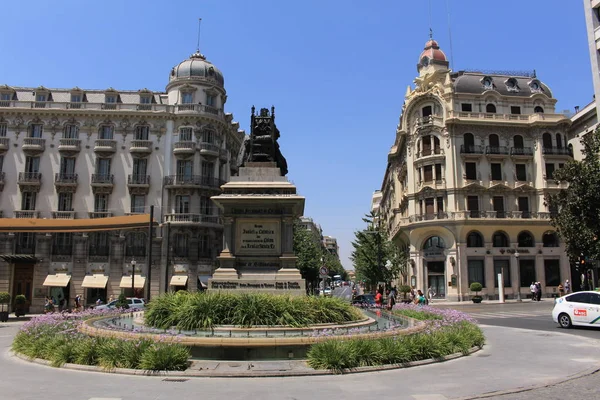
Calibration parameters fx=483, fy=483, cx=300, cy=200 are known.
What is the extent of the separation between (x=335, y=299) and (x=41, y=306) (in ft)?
142

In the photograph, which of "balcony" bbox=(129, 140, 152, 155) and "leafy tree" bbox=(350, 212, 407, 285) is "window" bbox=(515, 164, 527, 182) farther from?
"balcony" bbox=(129, 140, 152, 155)

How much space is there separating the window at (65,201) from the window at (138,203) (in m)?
6.31

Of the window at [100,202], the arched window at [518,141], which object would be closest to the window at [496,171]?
the arched window at [518,141]

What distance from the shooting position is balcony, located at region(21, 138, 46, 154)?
5028cm

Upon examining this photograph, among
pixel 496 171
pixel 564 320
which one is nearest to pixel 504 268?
pixel 496 171

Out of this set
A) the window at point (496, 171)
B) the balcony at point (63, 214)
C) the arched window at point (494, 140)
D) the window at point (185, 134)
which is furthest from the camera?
the arched window at point (494, 140)

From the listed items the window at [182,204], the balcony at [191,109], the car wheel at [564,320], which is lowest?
the car wheel at [564,320]

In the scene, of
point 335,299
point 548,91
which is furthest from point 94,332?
point 548,91

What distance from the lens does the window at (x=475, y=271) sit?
5267 centimetres

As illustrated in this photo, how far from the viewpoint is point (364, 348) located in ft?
36.0

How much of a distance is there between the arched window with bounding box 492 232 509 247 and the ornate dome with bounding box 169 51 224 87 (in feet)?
116

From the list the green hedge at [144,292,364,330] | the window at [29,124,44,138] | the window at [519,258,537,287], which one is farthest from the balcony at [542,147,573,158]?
the window at [29,124,44,138]

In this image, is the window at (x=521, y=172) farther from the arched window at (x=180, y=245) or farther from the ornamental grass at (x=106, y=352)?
the ornamental grass at (x=106, y=352)

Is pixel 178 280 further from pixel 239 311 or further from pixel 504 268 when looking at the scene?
pixel 239 311
